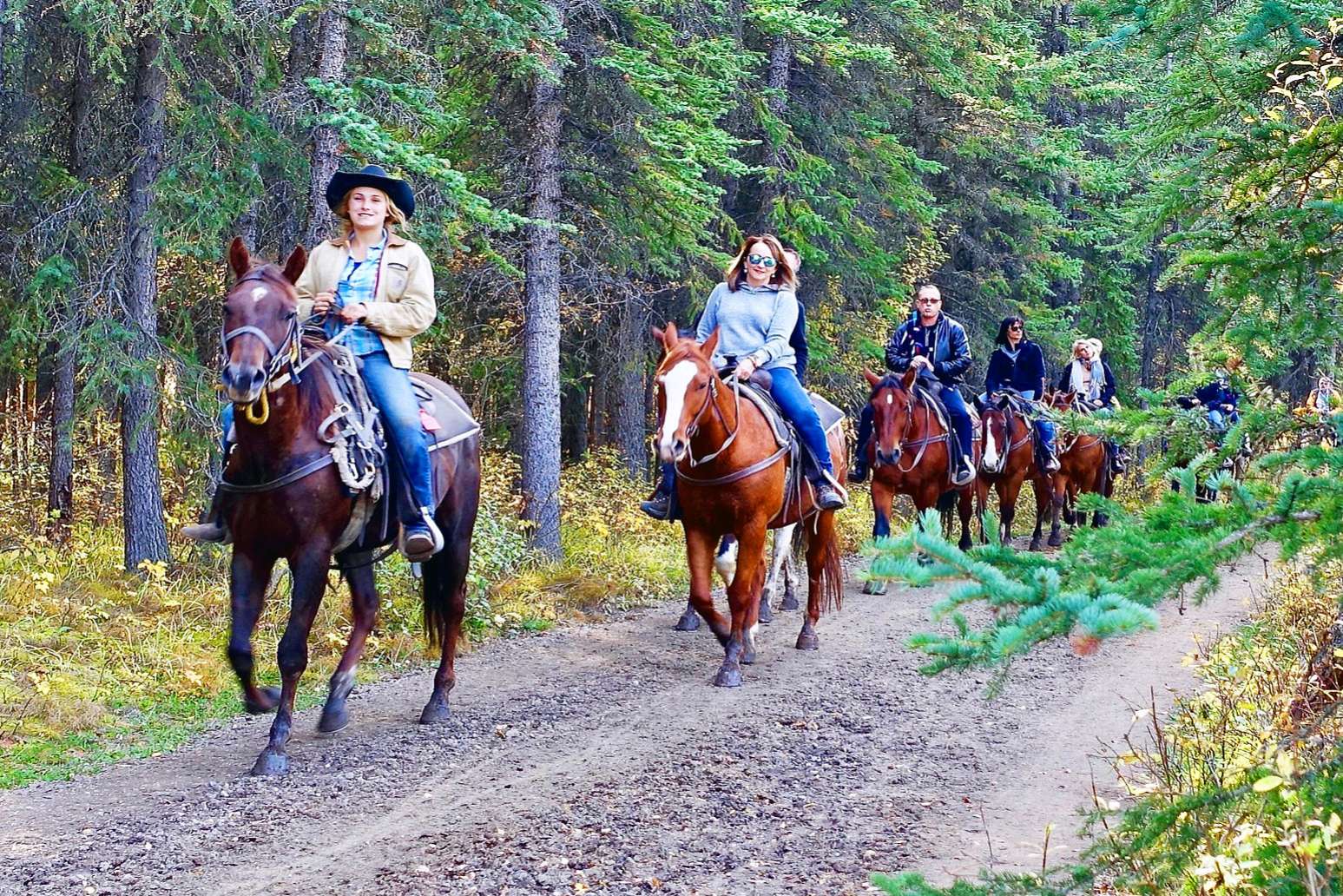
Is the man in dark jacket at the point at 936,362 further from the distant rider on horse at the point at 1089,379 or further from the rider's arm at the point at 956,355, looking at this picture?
the distant rider on horse at the point at 1089,379

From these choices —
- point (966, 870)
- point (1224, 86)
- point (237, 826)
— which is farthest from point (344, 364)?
point (1224, 86)

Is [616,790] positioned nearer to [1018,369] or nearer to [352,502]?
[352,502]

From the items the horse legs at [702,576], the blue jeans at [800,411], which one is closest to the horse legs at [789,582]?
the blue jeans at [800,411]

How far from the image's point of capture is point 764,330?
32.1 feet

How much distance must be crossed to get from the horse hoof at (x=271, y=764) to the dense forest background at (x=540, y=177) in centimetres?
462

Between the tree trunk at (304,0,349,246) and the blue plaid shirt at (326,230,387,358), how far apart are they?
9.62 ft

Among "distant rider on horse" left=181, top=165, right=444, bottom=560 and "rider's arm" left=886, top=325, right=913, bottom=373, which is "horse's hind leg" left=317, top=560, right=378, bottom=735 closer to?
"distant rider on horse" left=181, top=165, right=444, bottom=560

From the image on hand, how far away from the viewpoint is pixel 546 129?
13227 millimetres

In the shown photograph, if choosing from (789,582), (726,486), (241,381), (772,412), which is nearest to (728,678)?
(726,486)

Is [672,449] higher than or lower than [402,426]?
lower

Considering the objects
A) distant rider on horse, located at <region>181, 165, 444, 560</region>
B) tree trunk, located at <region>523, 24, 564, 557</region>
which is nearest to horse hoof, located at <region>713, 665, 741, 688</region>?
distant rider on horse, located at <region>181, 165, 444, 560</region>

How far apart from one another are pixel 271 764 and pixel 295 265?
2.72 meters

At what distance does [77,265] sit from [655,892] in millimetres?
8255

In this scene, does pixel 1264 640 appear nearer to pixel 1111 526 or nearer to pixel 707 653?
pixel 707 653
